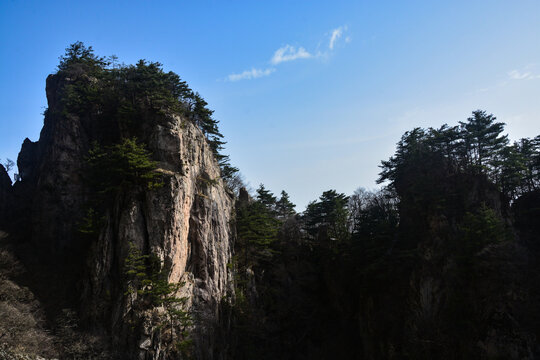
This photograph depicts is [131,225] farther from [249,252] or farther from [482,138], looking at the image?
[482,138]

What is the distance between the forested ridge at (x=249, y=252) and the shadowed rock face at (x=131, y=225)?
5.0 inches

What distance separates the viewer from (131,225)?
24.0 metres

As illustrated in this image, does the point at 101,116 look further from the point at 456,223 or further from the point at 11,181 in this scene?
the point at 456,223

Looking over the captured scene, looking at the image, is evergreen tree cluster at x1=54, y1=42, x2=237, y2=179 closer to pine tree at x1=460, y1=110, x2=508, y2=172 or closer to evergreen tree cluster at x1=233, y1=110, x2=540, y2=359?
evergreen tree cluster at x1=233, y1=110, x2=540, y2=359

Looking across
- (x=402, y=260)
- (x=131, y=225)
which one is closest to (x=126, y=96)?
(x=131, y=225)

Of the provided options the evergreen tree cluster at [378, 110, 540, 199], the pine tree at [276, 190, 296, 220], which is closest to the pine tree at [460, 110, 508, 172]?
the evergreen tree cluster at [378, 110, 540, 199]

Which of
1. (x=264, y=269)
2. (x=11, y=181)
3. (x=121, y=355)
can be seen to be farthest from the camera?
(x=264, y=269)

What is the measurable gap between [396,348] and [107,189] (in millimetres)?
23870

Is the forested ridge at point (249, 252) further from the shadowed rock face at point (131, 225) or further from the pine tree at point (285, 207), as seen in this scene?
the pine tree at point (285, 207)

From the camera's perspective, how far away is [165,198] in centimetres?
2500

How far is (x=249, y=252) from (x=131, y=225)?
13.3 metres

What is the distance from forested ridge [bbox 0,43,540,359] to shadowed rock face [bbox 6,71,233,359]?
13 centimetres

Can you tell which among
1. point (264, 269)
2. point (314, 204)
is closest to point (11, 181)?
point (264, 269)

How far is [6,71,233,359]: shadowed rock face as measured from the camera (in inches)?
905
